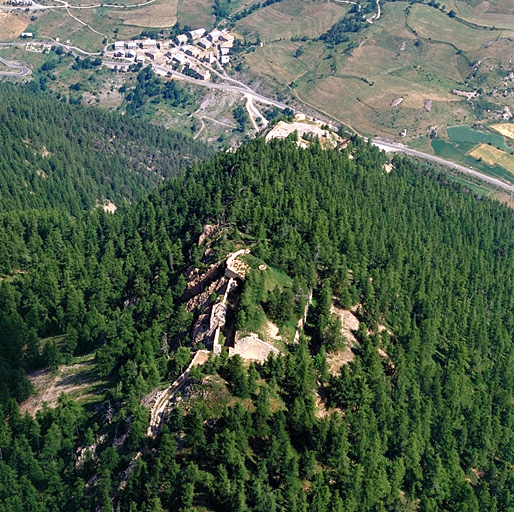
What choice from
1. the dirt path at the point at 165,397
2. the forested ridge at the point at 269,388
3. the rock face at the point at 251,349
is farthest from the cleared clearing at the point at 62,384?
the rock face at the point at 251,349

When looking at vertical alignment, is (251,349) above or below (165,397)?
above

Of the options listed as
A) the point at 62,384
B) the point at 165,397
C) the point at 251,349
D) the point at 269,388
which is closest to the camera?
the point at 269,388

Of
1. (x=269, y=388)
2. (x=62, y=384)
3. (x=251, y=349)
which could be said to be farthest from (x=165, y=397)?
(x=62, y=384)

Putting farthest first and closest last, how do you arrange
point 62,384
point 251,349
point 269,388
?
Result: point 62,384, point 251,349, point 269,388

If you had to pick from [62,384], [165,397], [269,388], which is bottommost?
[62,384]

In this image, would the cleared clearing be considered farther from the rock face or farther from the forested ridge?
the rock face

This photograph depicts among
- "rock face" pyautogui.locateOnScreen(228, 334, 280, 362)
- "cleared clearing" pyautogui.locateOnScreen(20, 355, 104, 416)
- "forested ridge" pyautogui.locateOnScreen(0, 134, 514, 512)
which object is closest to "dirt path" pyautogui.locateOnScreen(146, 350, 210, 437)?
"forested ridge" pyautogui.locateOnScreen(0, 134, 514, 512)

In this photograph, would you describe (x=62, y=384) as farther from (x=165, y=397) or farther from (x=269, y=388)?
(x=269, y=388)

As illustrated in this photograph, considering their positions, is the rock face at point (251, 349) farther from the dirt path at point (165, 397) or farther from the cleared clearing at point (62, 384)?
the cleared clearing at point (62, 384)
